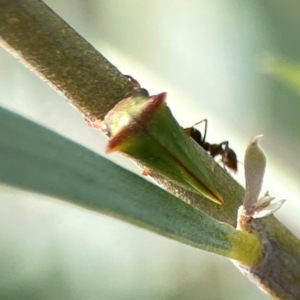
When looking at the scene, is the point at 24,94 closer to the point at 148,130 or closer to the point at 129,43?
the point at 129,43

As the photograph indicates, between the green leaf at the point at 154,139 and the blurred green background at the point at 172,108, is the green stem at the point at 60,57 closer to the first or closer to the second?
the green leaf at the point at 154,139

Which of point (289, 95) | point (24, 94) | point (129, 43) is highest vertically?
point (289, 95)

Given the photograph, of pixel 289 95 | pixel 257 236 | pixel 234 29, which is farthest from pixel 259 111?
pixel 257 236

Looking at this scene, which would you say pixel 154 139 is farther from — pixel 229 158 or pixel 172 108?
pixel 172 108

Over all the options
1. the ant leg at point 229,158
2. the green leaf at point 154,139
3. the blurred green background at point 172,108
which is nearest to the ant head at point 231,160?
the ant leg at point 229,158

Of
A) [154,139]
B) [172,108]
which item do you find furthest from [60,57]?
[172,108]

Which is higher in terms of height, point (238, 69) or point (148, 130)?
point (238, 69)

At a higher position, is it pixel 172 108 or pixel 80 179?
pixel 172 108
